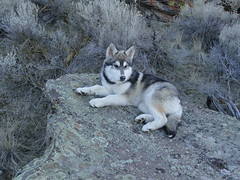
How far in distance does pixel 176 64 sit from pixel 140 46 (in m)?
1.08

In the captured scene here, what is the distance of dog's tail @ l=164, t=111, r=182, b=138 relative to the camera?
3.74 metres

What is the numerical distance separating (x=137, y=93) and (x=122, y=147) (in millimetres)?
1275

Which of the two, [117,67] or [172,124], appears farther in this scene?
[117,67]

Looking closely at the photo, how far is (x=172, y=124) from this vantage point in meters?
3.88

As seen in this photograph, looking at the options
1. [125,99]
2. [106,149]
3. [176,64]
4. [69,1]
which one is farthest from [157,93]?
[69,1]

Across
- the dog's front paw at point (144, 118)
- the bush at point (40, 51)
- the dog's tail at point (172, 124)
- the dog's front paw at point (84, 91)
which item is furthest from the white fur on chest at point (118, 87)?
the bush at point (40, 51)

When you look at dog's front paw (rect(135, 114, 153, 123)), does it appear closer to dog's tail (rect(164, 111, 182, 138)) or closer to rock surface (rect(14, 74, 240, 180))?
rock surface (rect(14, 74, 240, 180))

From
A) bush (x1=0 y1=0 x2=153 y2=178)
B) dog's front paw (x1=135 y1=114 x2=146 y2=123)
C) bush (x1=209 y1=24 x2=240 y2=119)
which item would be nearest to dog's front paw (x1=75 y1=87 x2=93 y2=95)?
bush (x1=0 y1=0 x2=153 y2=178)

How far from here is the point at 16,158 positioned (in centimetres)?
408

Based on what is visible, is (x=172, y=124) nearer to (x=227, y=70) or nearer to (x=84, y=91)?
(x=84, y=91)

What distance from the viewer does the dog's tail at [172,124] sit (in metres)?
3.74

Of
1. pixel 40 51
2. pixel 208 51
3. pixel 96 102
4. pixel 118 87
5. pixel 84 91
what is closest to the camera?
pixel 96 102

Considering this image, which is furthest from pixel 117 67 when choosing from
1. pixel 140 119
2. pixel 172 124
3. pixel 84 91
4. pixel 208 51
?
pixel 208 51

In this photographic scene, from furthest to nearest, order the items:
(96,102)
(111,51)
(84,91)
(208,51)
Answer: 1. (208,51)
2. (111,51)
3. (84,91)
4. (96,102)
